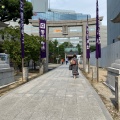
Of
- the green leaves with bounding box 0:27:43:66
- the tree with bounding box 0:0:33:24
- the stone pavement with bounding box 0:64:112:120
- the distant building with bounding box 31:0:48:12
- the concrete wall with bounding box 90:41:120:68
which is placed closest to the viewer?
the stone pavement with bounding box 0:64:112:120

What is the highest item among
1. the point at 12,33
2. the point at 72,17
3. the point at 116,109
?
the point at 72,17

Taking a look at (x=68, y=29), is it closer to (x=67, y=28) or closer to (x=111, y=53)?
(x=67, y=28)

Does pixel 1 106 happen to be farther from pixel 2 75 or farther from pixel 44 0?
pixel 44 0

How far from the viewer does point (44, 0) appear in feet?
311

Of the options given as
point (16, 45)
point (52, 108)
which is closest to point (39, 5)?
point (16, 45)

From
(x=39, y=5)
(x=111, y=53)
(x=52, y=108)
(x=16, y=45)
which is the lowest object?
(x=52, y=108)

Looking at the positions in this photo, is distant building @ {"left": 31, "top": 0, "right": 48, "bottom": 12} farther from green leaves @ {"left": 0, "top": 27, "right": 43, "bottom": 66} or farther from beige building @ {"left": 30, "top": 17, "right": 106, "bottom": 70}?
green leaves @ {"left": 0, "top": 27, "right": 43, "bottom": 66}

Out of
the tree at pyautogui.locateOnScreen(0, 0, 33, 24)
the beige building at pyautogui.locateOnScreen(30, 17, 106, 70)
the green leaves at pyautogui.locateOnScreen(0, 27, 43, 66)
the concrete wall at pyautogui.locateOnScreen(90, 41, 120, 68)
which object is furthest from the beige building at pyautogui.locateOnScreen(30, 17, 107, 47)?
the green leaves at pyautogui.locateOnScreen(0, 27, 43, 66)

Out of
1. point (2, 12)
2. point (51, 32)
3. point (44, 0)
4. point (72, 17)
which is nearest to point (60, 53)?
point (72, 17)

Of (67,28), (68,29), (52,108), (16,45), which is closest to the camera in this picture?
(52,108)

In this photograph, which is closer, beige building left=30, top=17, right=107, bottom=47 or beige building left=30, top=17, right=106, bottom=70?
beige building left=30, top=17, right=106, bottom=70

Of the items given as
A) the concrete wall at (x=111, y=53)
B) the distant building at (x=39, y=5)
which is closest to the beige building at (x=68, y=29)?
the concrete wall at (x=111, y=53)

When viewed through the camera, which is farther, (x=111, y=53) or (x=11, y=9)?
(x=11, y=9)

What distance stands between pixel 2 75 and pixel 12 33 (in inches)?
575
